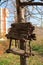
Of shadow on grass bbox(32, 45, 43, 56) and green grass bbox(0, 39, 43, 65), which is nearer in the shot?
green grass bbox(0, 39, 43, 65)

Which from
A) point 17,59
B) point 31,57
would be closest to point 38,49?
point 31,57

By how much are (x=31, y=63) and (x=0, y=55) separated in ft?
4.65

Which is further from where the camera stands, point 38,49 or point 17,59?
point 38,49

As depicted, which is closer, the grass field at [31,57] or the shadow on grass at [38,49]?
the grass field at [31,57]

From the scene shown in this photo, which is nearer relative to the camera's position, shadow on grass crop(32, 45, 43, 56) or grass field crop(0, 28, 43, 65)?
grass field crop(0, 28, 43, 65)

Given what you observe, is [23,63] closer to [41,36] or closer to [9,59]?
[9,59]

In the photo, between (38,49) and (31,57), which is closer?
(31,57)

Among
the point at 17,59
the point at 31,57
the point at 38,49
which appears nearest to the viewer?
the point at 17,59

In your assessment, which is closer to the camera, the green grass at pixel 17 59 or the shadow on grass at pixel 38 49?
the green grass at pixel 17 59

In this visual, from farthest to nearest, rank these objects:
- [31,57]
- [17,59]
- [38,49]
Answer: [38,49] < [31,57] < [17,59]

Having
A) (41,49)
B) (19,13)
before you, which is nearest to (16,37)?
(19,13)

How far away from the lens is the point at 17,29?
8.01ft

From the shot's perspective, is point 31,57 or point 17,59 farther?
point 31,57

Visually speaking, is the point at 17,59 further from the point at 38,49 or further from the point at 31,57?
the point at 38,49
